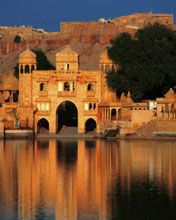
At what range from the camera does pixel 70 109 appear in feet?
246

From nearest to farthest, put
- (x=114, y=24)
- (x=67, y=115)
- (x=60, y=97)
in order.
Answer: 1. (x=60, y=97)
2. (x=67, y=115)
3. (x=114, y=24)

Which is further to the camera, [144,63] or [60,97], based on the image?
[60,97]

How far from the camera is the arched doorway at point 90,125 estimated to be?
7138 centimetres

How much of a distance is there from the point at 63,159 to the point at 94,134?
2145 cm

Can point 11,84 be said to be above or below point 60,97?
above

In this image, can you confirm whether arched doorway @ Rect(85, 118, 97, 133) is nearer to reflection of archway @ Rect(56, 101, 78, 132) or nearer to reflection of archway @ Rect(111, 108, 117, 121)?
reflection of archway @ Rect(56, 101, 78, 132)

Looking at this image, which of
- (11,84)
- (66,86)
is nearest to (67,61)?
(66,86)

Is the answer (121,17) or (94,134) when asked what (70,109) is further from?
(121,17)

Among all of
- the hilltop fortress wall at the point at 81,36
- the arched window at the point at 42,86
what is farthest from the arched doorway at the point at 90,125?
the hilltop fortress wall at the point at 81,36

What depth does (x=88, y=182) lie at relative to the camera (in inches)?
1480

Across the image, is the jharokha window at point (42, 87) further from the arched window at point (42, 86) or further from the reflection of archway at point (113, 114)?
the reflection of archway at point (113, 114)

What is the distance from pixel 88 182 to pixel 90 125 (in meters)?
34.6

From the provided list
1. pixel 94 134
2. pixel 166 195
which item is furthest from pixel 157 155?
pixel 94 134

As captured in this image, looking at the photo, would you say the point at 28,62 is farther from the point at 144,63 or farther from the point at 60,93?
the point at 144,63
